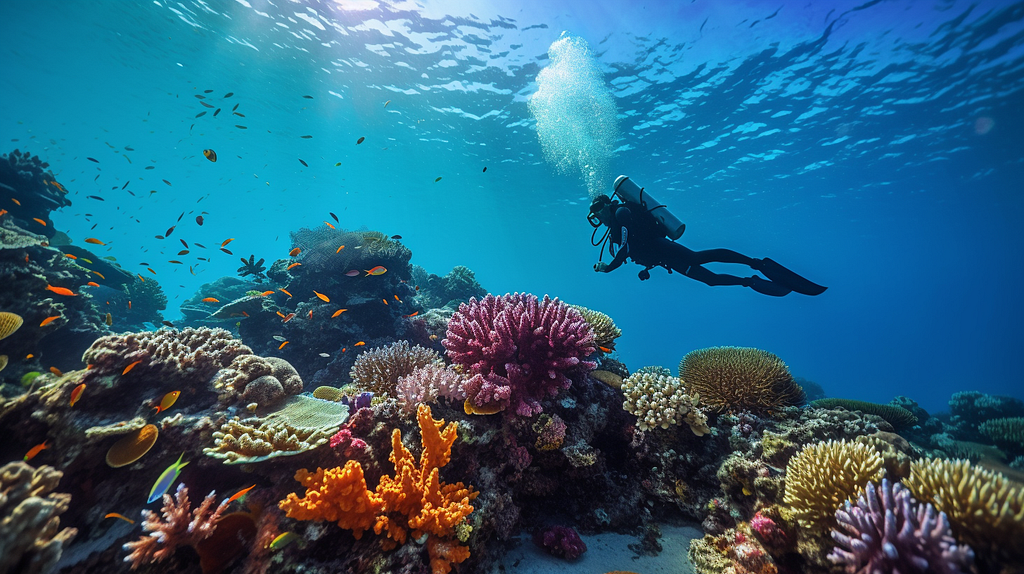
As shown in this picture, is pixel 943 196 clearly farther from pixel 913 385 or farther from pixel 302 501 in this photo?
pixel 913 385

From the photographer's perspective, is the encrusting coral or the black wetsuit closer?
the encrusting coral

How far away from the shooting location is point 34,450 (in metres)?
2.82

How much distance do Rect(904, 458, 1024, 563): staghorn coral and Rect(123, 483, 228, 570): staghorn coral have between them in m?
5.17

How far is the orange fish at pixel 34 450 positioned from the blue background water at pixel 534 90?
1815cm

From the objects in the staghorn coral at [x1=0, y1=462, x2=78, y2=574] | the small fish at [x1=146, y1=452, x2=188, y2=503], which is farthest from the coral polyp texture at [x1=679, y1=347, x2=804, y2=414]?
the staghorn coral at [x1=0, y1=462, x2=78, y2=574]

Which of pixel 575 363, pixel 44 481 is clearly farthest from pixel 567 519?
pixel 44 481

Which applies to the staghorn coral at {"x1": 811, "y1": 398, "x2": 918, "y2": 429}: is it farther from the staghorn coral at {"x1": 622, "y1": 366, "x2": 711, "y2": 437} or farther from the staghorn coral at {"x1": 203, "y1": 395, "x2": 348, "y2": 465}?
the staghorn coral at {"x1": 203, "y1": 395, "x2": 348, "y2": 465}

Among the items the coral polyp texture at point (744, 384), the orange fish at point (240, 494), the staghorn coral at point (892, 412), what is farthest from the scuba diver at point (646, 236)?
the orange fish at point (240, 494)

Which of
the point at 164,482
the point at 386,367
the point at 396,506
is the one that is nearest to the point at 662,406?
the point at 396,506

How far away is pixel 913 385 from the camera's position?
74.2 meters

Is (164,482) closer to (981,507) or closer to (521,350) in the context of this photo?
(521,350)

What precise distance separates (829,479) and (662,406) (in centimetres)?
167

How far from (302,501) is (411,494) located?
2.74 feet

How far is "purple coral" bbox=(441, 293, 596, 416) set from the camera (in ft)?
12.9
